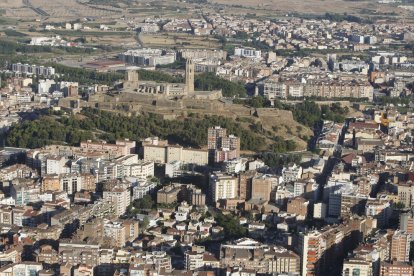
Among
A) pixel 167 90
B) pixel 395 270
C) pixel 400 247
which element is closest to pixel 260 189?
pixel 400 247

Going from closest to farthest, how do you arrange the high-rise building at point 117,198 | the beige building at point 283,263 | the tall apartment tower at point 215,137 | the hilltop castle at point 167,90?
the beige building at point 283,263 → the high-rise building at point 117,198 → the tall apartment tower at point 215,137 → the hilltop castle at point 167,90

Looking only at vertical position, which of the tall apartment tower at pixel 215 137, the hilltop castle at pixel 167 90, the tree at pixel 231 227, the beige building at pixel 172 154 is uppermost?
the hilltop castle at pixel 167 90

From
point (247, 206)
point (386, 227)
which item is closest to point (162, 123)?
point (247, 206)

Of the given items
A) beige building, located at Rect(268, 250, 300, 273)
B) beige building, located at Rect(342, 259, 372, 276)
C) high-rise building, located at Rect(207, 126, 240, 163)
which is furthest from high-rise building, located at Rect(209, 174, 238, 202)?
beige building, located at Rect(342, 259, 372, 276)

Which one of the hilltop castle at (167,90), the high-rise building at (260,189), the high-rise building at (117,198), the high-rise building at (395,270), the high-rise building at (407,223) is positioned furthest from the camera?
the hilltop castle at (167,90)

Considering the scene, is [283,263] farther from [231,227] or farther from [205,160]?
[205,160]

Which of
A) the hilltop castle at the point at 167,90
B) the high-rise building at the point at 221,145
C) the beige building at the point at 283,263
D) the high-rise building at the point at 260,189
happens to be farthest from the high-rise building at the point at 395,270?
the hilltop castle at the point at 167,90

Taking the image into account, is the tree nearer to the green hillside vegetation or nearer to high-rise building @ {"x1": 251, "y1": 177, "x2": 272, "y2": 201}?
high-rise building @ {"x1": 251, "y1": 177, "x2": 272, "y2": 201}

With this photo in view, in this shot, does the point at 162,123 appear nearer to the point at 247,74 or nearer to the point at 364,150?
the point at 364,150

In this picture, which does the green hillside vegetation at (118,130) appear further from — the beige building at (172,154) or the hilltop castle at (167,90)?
the hilltop castle at (167,90)

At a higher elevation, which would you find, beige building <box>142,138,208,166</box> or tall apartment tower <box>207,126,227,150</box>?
tall apartment tower <box>207,126,227,150</box>
